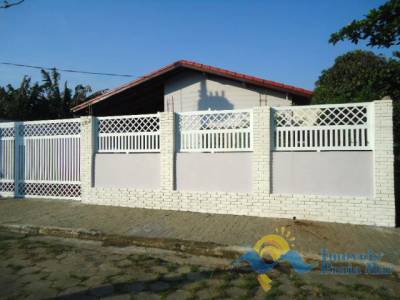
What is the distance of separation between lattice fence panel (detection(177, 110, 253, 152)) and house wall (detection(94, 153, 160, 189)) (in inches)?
34.3

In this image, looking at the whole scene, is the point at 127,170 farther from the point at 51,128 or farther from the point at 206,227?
the point at 51,128

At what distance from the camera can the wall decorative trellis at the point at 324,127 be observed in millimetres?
5328

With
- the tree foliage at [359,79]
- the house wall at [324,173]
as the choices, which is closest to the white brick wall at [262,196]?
the house wall at [324,173]

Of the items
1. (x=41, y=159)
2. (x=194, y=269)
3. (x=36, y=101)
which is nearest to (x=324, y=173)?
(x=194, y=269)

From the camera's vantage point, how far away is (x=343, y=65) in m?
10.3

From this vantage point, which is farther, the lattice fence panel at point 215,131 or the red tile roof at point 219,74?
the red tile roof at point 219,74

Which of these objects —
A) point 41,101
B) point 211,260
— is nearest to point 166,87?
point 211,260

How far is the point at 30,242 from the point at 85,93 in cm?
2074

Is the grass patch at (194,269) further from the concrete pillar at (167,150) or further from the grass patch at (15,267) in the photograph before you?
the concrete pillar at (167,150)

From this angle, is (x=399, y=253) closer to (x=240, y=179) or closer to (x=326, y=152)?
(x=326, y=152)

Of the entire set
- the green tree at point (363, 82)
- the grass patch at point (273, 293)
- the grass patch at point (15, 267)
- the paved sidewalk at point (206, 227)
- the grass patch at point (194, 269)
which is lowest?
the grass patch at point (194, 269)

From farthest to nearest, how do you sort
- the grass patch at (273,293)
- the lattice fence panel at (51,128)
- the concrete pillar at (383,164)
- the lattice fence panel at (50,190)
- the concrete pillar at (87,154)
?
the lattice fence panel at (50,190)
the lattice fence panel at (51,128)
the concrete pillar at (87,154)
the concrete pillar at (383,164)
the grass patch at (273,293)

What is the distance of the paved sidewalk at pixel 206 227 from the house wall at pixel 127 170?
611mm

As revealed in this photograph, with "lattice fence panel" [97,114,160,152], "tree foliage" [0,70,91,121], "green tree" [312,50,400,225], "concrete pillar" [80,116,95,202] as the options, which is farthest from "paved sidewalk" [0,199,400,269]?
"tree foliage" [0,70,91,121]
